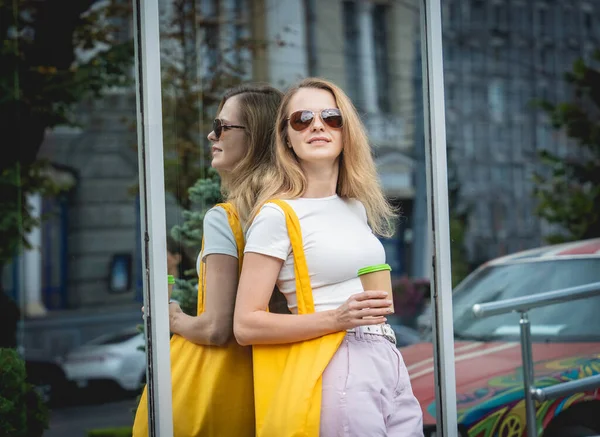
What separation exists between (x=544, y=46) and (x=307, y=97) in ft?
26.0

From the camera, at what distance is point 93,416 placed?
7.81m

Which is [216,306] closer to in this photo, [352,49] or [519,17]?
[352,49]

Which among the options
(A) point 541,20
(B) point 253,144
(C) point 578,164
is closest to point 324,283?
(B) point 253,144

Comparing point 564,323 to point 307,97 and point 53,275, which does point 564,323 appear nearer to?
point 307,97

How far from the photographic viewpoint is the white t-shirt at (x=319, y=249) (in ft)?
8.26

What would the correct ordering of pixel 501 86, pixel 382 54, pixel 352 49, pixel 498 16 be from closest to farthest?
pixel 352 49, pixel 382 54, pixel 498 16, pixel 501 86

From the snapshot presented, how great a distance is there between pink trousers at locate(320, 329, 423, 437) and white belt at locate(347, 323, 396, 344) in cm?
1

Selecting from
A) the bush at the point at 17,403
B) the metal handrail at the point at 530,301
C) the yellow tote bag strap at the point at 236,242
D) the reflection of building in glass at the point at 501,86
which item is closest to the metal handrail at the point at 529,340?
the metal handrail at the point at 530,301

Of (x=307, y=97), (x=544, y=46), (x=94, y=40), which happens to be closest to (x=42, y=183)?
(x=94, y=40)

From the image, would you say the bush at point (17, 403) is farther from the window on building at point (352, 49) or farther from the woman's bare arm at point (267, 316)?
the window on building at point (352, 49)

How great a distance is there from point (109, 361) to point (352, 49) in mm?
3900

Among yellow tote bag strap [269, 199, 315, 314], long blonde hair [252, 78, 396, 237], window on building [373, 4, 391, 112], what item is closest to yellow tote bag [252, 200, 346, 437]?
yellow tote bag strap [269, 199, 315, 314]

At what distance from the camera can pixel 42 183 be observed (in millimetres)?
6773

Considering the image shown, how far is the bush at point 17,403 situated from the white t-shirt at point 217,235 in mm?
1588
